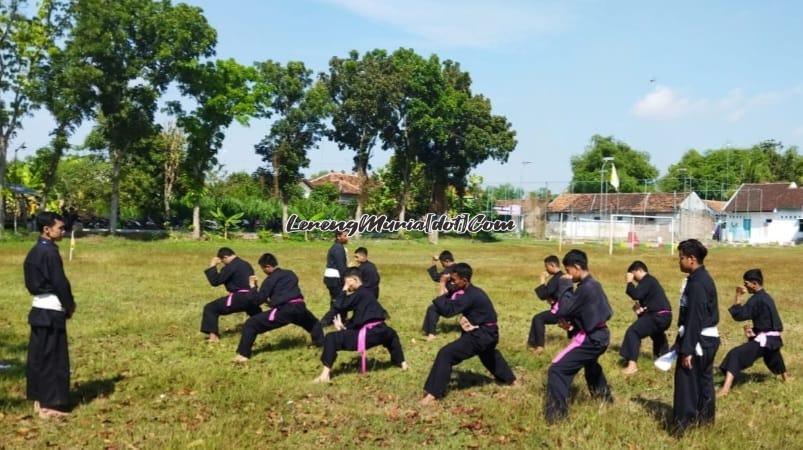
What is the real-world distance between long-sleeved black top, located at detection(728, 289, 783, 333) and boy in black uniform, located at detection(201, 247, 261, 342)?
761cm

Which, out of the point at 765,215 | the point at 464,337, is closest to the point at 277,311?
the point at 464,337

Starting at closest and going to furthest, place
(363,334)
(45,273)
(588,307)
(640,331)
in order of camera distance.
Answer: (588,307) < (45,273) < (363,334) < (640,331)

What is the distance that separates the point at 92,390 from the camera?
883 centimetres

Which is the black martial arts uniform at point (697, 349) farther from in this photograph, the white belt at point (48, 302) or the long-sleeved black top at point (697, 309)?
the white belt at point (48, 302)

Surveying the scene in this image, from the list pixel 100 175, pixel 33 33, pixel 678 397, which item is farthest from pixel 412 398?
pixel 100 175

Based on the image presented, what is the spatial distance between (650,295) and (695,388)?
368cm

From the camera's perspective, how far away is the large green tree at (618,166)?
271ft

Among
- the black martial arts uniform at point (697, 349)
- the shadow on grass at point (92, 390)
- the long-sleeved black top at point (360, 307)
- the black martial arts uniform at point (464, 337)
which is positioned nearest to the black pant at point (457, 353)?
the black martial arts uniform at point (464, 337)

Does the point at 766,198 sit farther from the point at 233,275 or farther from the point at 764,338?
the point at 233,275

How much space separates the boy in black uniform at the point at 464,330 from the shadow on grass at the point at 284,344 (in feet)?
12.6

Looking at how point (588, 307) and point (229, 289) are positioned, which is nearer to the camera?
point (588, 307)

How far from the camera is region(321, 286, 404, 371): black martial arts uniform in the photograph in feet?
31.0

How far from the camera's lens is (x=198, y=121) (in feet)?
151

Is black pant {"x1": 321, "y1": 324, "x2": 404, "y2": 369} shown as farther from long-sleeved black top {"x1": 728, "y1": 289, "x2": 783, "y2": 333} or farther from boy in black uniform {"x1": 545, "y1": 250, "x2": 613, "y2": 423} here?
long-sleeved black top {"x1": 728, "y1": 289, "x2": 783, "y2": 333}
